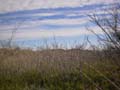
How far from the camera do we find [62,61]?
9797mm

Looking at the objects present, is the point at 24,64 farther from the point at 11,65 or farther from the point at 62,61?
the point at 62,61

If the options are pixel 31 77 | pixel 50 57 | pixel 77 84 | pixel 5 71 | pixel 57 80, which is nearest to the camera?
pixel 77 84

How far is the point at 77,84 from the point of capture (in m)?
7.75

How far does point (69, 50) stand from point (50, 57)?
0.92 m

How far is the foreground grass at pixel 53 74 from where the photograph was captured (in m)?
7.71

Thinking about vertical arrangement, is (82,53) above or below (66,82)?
below

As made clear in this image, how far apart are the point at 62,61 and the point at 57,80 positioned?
5.04 ft

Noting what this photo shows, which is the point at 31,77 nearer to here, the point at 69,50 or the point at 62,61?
the point at 62,61

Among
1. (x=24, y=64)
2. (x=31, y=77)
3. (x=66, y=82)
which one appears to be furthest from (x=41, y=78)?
(x=24, y=64)

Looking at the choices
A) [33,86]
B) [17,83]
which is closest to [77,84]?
[33,86]

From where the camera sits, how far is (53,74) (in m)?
8.83

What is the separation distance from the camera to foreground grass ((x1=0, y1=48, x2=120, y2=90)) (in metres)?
7.71

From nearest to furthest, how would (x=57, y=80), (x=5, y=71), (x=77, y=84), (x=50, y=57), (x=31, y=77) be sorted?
1. (x=77, y=84)
2. (x=57, y=80)
3. (x=31, y=77)
4. (x=5, y=71)
5. (x=50, y=57)

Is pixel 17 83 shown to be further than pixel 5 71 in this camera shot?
No
